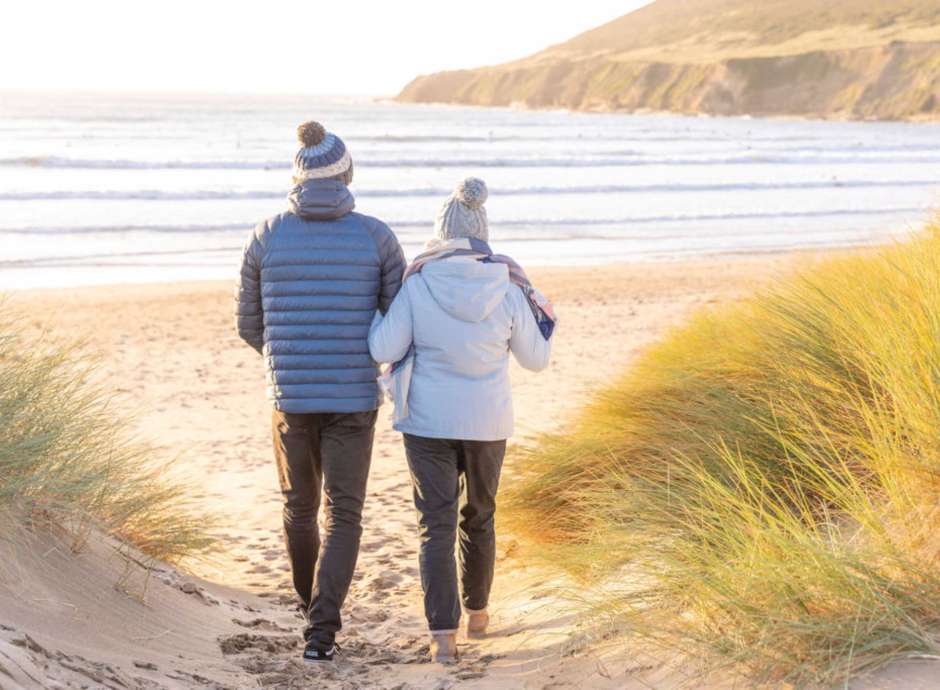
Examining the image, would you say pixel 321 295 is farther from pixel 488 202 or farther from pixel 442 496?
pixel 488 202

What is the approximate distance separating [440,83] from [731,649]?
→ 602 feet

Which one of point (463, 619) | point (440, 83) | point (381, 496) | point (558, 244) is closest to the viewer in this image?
point (463, 619)

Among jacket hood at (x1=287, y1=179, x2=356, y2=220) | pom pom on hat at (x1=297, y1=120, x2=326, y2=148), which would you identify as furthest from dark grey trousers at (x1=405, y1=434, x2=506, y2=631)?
pom pom on hat at (x1=297, y1=120, x2=326, y2=148)

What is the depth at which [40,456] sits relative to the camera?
398 centimetres

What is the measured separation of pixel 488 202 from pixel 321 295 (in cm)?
2029

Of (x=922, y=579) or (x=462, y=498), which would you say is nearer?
(x=922, y=579)

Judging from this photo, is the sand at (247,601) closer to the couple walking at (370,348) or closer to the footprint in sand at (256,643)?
the footprint in sand at (256,643)

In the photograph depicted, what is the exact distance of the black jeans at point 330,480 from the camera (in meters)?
4.02

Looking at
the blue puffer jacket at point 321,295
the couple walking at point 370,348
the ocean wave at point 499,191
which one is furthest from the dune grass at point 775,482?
the ocean wave at point 499,191

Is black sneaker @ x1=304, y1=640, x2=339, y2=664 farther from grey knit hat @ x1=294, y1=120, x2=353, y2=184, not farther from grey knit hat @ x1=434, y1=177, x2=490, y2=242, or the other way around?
grey knit hat @ x1=294, y1=120, x2=353, y2=184

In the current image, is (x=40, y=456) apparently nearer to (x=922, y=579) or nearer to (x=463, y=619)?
(x=463, y=619)

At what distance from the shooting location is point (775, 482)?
4098 mm

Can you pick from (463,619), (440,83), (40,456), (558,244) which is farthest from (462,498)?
(440,83)

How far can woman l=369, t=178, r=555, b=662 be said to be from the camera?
13.1ft
